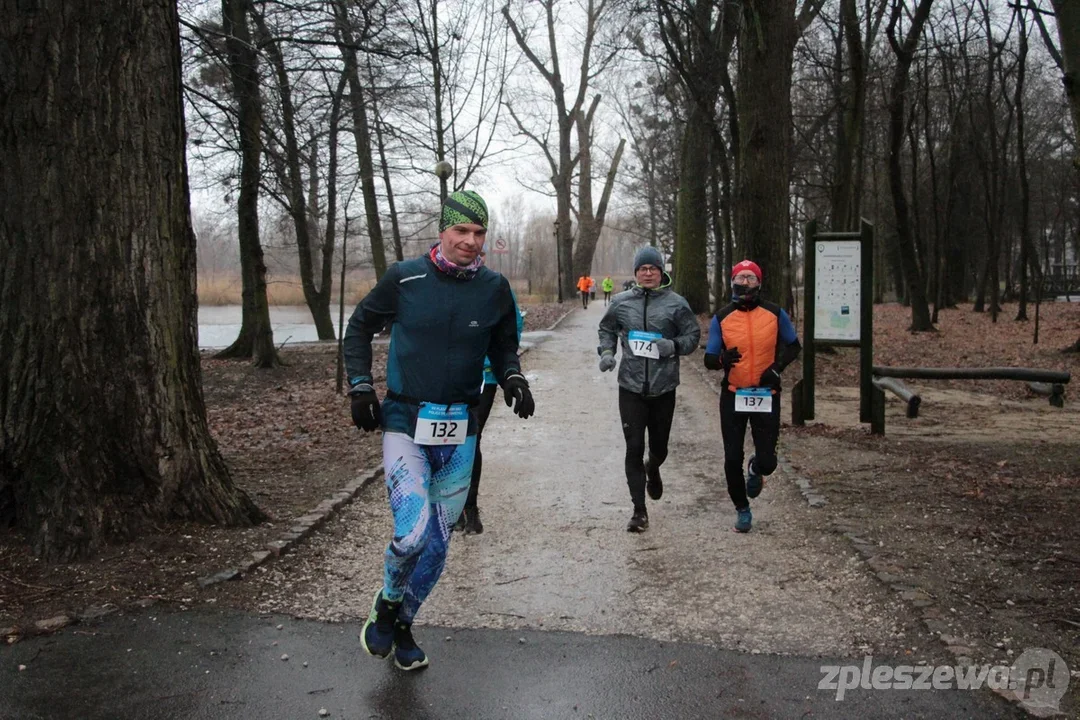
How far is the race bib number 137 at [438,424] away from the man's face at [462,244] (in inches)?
24.5

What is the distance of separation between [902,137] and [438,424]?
73.4ft

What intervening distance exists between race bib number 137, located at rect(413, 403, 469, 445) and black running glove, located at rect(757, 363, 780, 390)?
8.82 feet

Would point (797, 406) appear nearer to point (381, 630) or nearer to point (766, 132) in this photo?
point (766, 132)

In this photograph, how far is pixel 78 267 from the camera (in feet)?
17.2

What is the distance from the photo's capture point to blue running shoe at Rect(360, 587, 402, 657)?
13.1 feet

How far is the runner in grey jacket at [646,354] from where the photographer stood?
625 centimetres

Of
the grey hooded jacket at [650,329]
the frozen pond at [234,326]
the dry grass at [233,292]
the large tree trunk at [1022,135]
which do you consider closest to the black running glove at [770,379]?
the grey hooded jacket at [650,329]

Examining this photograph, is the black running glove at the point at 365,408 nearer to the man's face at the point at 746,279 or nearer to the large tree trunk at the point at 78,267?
the large tree trunk at the point at 78,267

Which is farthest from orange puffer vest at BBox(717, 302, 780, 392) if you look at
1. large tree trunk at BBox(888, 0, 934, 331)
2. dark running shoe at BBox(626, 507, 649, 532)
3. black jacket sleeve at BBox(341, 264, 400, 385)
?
large tree trunk at BBox(888, 0, 934, 331)

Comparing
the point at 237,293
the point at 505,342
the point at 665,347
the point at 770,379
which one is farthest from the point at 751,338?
the point at 237,293

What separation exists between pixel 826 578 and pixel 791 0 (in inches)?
448

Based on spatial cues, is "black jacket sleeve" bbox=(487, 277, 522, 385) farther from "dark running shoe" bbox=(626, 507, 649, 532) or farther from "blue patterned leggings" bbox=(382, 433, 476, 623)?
"dark running shoe" bbox=(626, 507, 649, 532)

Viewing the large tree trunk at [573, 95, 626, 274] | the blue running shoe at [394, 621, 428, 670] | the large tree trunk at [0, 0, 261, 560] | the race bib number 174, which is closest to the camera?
the blue running shoe at [394, 621, 428, 670]

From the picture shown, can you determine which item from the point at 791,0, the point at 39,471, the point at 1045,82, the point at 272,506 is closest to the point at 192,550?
the point at 39,471
